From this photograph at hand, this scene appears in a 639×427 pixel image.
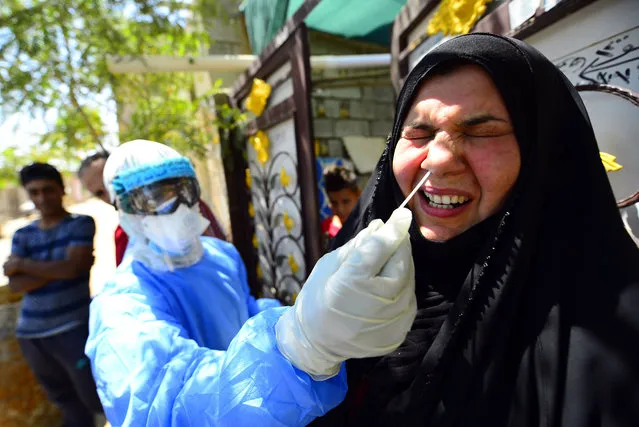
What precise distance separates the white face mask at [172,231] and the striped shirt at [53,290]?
4.67ft

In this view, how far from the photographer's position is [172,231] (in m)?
1.49

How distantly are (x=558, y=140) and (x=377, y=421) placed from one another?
783mm

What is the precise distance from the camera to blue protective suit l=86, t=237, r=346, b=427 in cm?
82

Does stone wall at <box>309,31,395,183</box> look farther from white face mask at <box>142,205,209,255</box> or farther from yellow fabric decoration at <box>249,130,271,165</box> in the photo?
white face mask at <box>142,205,209,255</box>

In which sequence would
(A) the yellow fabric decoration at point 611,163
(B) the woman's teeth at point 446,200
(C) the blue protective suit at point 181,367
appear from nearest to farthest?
(C) the blue protective suit at point 181,367
(B) the woman's teeth at point 446,200
(A) the yellow fabric decoration at point 611,163

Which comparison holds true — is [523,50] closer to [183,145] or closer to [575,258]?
[575,258]

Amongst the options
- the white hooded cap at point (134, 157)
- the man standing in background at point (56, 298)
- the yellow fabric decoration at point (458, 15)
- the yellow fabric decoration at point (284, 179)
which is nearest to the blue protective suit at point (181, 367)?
the white hooded cap at point (134, 157)

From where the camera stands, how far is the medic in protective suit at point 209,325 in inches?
28.6

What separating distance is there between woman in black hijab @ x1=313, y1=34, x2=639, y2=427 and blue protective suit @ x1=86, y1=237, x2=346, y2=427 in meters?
0.25

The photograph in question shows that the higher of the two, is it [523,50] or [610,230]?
[523,50]

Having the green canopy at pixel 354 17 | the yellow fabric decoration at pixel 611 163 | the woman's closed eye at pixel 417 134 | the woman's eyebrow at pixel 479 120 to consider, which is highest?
the green canopy at pixel 354 17

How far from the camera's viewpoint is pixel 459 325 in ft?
2.77

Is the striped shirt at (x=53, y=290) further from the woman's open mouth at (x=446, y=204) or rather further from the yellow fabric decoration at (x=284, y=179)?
the woman's open mouth at (x=446, y=204)

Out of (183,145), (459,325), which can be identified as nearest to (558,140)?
(459,325)
